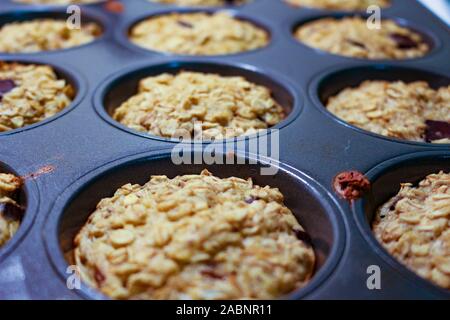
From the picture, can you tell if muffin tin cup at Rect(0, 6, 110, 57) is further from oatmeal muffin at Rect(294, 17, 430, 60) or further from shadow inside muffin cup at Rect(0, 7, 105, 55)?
oatmeal muffin at Rect(294, 17, 430, 60)

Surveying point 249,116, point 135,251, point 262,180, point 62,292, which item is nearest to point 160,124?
point 249,116

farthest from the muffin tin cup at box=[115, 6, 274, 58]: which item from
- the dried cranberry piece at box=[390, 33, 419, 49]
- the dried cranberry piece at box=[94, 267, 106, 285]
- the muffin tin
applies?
the dried cranberry piece at box=[94, 267, 106, 285]

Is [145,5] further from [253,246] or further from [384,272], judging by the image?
[384,272]

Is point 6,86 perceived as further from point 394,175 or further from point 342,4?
point 342,4

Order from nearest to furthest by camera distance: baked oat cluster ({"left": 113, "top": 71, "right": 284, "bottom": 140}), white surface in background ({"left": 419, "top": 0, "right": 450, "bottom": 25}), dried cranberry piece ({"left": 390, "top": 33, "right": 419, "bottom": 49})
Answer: baked oat cluster ({"left": 113, "top": 71, "right": 284, "bottom": 140}) → dried cranberry piece ({"left": 390, "top": 33, "right": 419, "bottom": 49}) → white surface in background ({"left": 419, "top": 0, "right": 450, "bottom": 25})

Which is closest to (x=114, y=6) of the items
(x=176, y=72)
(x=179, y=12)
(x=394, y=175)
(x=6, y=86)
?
(x=179, y=12)

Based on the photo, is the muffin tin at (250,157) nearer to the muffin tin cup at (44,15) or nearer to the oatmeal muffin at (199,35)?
the oatmeal muffin at (199,35)
